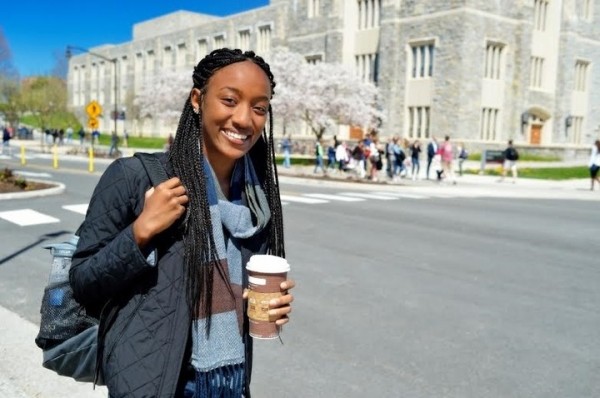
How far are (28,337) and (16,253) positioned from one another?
3958 millimetres

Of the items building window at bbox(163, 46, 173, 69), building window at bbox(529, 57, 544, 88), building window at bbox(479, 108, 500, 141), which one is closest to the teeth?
building window at bbox(479, 108, 500, 141)

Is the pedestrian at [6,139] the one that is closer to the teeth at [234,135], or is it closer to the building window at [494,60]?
the building window at [494,60]

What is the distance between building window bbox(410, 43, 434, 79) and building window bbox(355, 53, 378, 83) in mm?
3634

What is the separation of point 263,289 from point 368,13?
141ft

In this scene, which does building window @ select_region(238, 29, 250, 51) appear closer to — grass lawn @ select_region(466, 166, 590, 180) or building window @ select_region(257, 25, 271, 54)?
building window @ select_region(257, 25, 271, 54)

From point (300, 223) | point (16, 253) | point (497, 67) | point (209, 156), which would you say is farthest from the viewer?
point (497, 67)

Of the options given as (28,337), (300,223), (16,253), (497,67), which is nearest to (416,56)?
(497,67)

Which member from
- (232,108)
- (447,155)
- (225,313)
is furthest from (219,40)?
(225,313)

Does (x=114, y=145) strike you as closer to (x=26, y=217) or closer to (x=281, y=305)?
(x=26, y=217)

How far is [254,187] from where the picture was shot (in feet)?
6.66

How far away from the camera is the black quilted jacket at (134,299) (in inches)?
66.1

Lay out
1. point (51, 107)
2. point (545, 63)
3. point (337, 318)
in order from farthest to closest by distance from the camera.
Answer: point (51, 107), point (545, 63), point (337, 318)

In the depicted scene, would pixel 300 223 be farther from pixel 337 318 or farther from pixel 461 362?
pixel 461 362

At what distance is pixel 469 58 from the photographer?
3494 cm
